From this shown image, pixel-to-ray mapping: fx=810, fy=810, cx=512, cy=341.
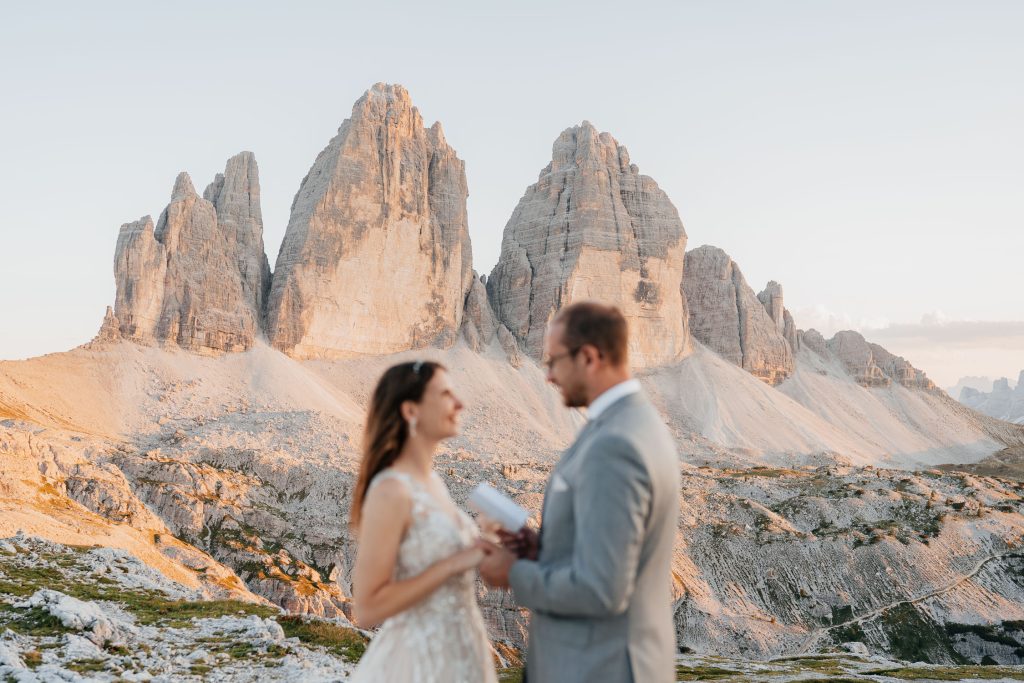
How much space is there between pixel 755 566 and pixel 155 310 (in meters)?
77.2

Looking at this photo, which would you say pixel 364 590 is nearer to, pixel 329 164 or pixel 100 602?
pixel 100 602

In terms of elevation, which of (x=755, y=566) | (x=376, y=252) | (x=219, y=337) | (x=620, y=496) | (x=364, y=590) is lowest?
(x=755, y=566)

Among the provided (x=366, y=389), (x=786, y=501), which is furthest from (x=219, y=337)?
(x=786, y=501)

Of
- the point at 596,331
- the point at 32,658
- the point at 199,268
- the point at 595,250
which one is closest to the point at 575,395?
the point at 596,331

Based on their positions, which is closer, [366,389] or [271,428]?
[271,428]

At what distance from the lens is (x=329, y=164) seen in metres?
119

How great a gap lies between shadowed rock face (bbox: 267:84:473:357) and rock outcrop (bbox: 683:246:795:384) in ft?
164

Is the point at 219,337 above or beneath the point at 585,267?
beneath

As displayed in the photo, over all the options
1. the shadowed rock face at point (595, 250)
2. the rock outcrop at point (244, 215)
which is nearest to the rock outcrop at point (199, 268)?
the rock outcrop at point (244, 215)

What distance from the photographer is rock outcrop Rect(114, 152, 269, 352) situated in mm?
99750

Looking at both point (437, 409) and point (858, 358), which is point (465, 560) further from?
point (858, 358)

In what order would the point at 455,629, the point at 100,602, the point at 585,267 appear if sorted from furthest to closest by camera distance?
the point at 585,267
the point at 100,602
the point at 455,629

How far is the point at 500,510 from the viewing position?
16.3 ft

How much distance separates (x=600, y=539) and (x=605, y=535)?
34mm
